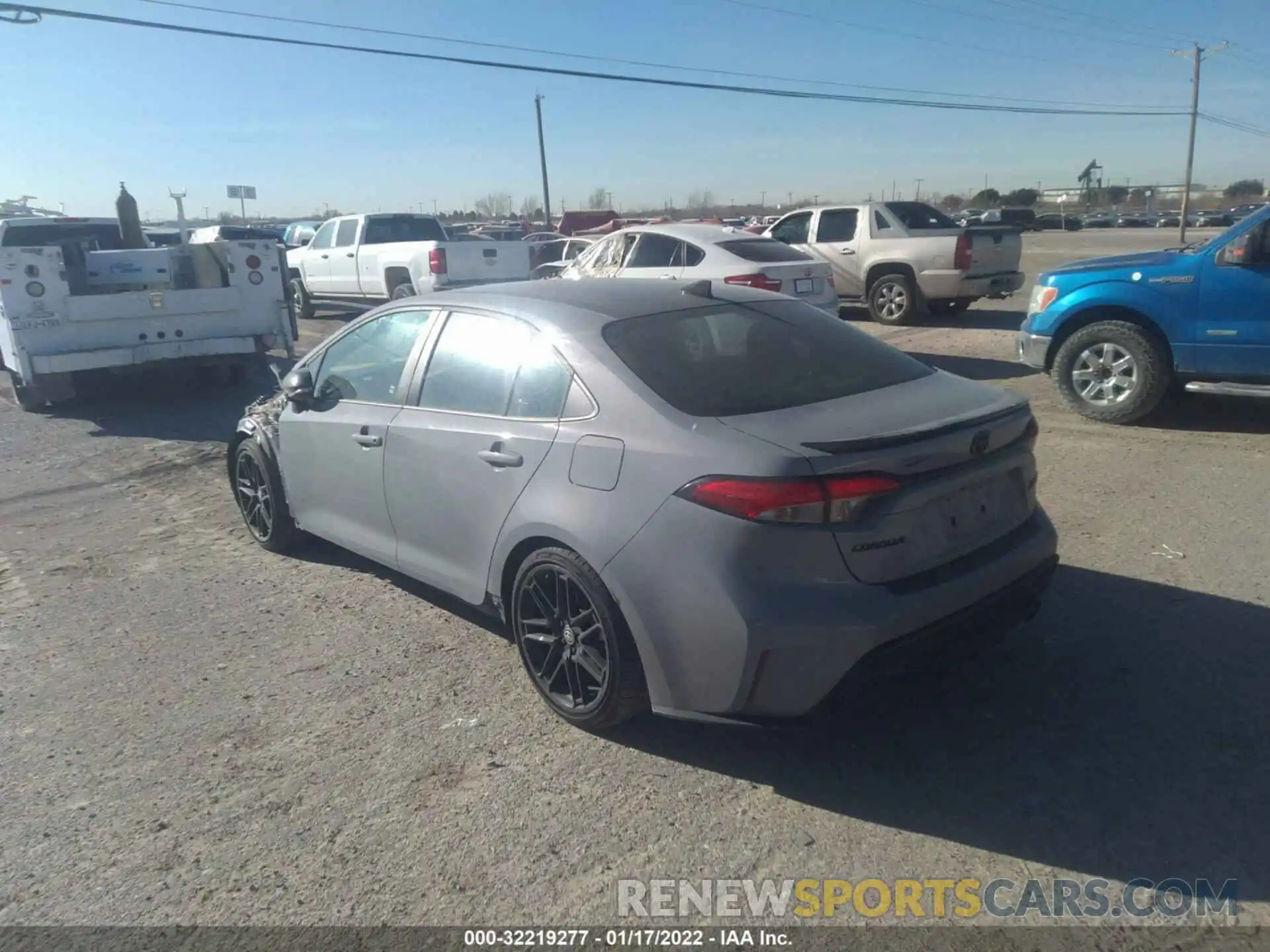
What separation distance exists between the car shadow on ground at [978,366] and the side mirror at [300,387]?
6.71 meters

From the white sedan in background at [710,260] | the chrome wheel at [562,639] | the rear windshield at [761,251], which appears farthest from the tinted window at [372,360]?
the rear windshield at [761,251]

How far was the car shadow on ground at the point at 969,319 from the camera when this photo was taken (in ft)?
47.2

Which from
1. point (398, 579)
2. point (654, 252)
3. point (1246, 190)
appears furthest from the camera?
point (1246, 190)

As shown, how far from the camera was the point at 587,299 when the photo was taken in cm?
412

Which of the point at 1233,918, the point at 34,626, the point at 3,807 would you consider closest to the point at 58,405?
the point at 34,626

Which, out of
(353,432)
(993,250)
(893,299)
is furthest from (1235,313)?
(893,299)

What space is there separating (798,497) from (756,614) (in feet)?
1.23

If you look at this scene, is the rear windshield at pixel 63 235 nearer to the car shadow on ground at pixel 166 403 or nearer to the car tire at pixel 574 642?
the car shadow on ground at pixel 166 403

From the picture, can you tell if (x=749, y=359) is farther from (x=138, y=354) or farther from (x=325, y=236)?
(x=325, y=236)

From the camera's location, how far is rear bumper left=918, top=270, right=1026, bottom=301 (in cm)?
1375

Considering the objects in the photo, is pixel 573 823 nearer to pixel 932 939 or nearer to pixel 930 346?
pixel 932 939

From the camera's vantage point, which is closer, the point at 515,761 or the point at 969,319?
the point at 515,761

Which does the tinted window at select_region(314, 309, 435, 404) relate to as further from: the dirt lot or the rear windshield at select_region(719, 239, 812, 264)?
the rear windshield at select_region(719, 239, 812, 264)

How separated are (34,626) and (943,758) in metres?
4.37
